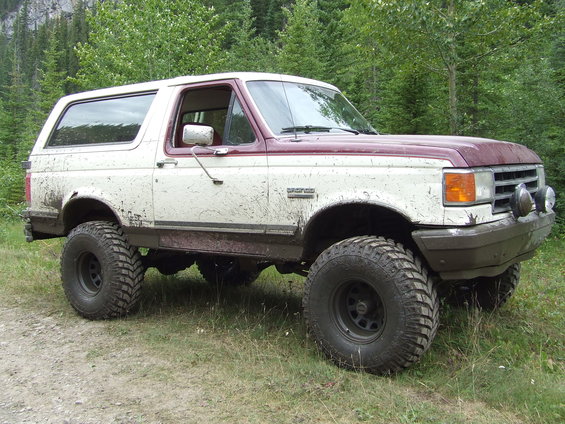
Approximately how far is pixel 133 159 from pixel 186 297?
1929 mm

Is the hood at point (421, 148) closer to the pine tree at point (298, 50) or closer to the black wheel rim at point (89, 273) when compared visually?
the black wheel rim at point (89, 273)

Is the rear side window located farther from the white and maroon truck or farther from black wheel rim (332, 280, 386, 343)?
black wheel rim (332, 280, 386, 343)

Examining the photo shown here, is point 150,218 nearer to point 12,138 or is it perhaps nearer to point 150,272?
point 150,272

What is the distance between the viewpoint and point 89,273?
5617 millimetres

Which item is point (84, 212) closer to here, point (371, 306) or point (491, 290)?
point (371, 306)

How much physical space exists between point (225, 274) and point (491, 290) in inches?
122

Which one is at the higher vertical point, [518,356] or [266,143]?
[266,143]

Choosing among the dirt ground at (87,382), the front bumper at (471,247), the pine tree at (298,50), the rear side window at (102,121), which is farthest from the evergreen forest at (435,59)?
the dirt ground at (87,382)

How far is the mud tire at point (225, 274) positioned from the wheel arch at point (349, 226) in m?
2.20

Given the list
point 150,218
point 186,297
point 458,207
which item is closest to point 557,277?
point 458,207

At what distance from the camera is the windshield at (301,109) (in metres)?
4.41

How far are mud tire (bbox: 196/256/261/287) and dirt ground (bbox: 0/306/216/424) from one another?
1718 millimetres

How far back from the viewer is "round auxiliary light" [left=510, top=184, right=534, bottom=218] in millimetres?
3688

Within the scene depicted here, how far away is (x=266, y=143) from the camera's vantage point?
4.18 meters
